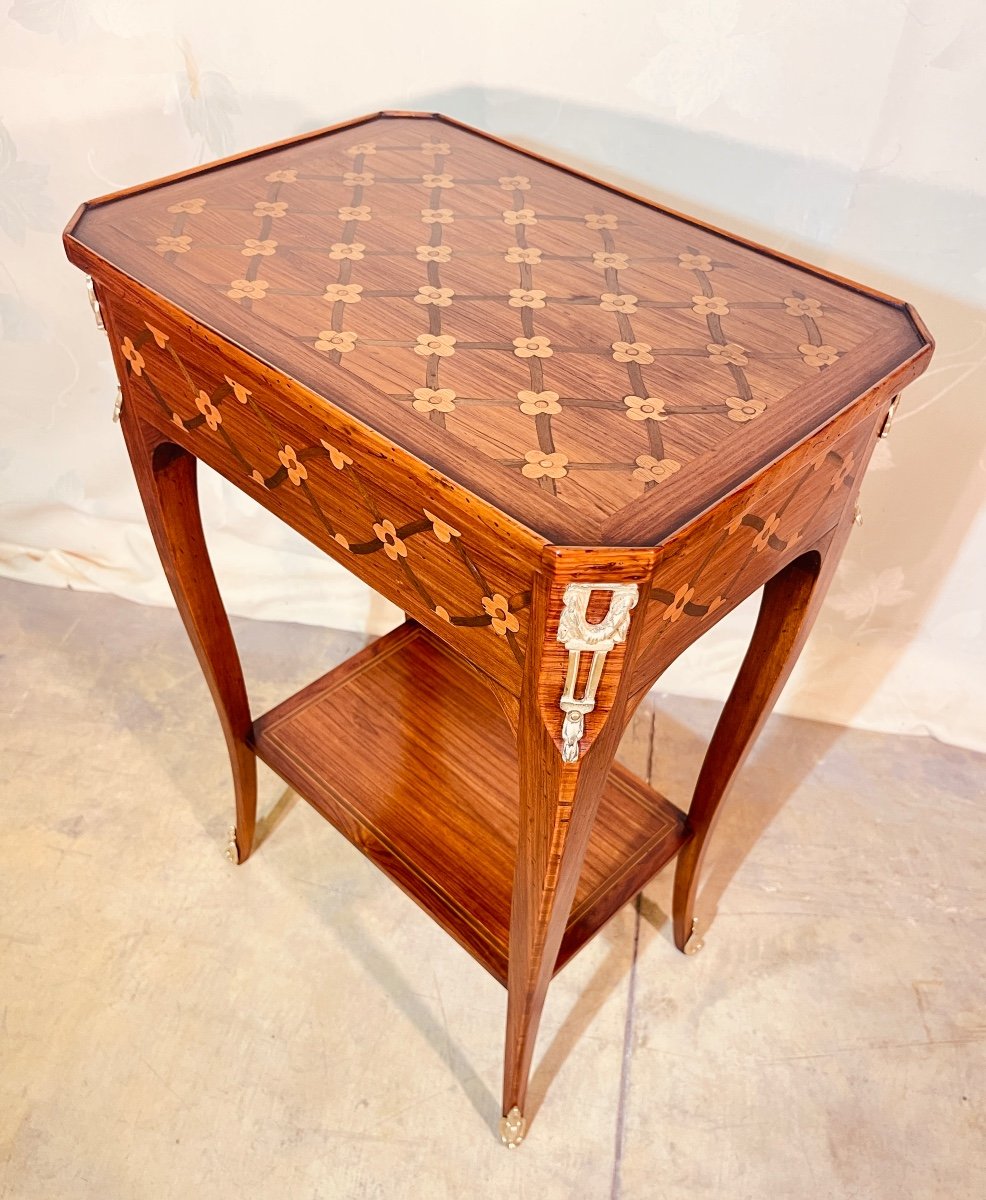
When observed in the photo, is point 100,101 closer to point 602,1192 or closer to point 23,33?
point 23,33

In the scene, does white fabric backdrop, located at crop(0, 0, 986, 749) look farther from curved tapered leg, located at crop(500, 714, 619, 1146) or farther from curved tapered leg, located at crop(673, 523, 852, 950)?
curved tapered leg, located at crop(500, 714, 619, 1146)

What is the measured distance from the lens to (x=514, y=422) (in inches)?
26.9

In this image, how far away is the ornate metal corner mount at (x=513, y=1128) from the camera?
1.10 m

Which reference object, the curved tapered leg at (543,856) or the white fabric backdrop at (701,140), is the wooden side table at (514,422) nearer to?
the curved tapered leg at (543,856)

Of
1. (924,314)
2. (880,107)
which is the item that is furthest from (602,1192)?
(880,107)

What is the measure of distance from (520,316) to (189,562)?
1.50ft

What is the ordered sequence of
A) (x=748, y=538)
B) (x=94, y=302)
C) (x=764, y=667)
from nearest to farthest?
(x=748, y=538) → (x=94, y=302) → (x=764, y=667)

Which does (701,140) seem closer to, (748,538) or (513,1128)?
(748,538)

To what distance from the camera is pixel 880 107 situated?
42.9 inches

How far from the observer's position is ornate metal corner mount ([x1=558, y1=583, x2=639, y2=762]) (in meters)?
0.59

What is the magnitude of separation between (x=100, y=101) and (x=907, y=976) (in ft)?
5.07

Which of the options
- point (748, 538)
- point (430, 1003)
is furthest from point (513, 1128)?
point (748, 538)

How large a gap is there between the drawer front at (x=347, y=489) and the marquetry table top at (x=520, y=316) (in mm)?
23

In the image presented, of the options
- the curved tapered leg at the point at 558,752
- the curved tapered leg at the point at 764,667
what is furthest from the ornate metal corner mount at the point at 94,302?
the curved tapered leg at the point at 764,667
